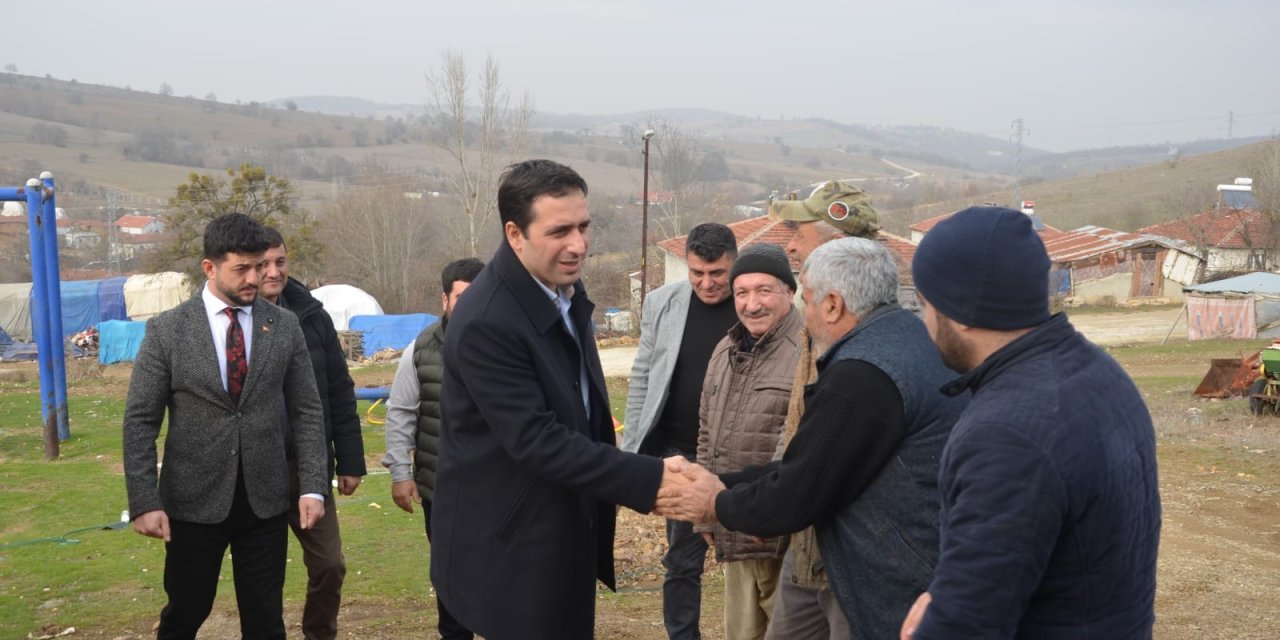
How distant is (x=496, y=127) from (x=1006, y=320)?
54.1 m

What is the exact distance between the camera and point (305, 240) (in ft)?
161

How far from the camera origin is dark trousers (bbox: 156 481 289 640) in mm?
4203

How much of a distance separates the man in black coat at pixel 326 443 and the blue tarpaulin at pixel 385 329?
1377 inches

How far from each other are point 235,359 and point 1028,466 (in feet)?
10.8

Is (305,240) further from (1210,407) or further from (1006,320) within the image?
(1006,320)

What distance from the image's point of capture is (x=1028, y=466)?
2.06 m

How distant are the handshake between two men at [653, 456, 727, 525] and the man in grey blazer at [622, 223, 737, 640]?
5.74 feet

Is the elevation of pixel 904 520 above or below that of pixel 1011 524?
below

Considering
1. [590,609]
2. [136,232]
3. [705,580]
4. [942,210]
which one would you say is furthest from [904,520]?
[942,210]

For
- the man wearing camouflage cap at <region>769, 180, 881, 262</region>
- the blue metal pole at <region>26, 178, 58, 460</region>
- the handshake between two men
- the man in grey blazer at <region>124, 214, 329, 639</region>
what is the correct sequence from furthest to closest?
1. the blue metal pole at <region>26, 178, 58, 460</region>
2. the man wearing camouflage cap at <region>769, 180, 881, 262</region>
3. the man in grey blazer at <region>124, 214, 329, 639</region>
4. the handshake between two men

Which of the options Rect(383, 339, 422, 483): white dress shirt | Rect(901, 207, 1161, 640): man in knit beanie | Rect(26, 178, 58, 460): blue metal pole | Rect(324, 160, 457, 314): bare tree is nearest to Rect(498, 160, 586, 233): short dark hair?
Rect(901, 207, 1161, 640): man in knit beanie

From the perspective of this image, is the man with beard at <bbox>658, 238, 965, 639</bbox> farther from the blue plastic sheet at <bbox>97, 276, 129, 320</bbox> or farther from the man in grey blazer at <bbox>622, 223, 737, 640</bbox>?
the blue plastic sheet at <bbox>97, 276, 129, 320</bbox>

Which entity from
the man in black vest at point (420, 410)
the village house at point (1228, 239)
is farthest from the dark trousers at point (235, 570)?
the village house at point (1228, 239)

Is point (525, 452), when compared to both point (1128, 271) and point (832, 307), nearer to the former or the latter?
point (832, 307)
